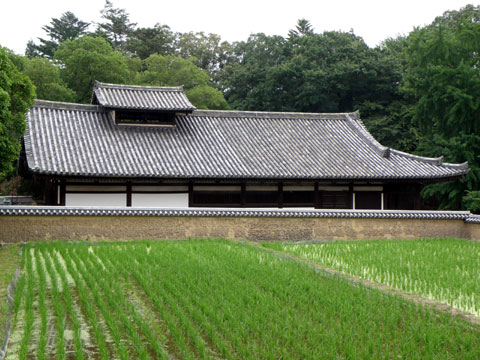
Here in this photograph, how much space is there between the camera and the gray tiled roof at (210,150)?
18.6 metres

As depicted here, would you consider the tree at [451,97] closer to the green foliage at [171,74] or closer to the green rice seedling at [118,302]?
the green foliage at [171,74]

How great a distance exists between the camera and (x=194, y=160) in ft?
65.2

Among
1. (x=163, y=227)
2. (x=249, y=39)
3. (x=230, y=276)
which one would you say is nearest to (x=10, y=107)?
(x=163, y=227)

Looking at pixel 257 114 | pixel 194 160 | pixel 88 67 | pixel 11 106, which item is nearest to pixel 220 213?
pixel 194 160

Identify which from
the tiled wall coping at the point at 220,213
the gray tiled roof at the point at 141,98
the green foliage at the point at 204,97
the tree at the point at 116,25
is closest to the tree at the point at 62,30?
A: the tree at the point at 116,25

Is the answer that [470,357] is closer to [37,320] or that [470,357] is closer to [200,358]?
[200,358]

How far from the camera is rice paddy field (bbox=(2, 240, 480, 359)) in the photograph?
6.07m

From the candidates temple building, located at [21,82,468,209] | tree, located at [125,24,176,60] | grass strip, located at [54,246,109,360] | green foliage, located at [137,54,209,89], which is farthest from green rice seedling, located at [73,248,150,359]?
tree, located at [125,24,176,60]

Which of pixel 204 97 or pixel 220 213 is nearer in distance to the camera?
pixel 220 213

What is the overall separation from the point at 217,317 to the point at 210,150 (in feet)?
46.4

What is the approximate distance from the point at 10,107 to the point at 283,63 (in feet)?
102

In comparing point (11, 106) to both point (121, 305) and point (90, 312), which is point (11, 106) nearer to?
point (121, 305)

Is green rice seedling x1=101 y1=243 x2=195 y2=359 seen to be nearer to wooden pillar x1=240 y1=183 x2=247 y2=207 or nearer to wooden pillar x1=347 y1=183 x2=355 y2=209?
wooden pillar x1=240 y1=183 x2=247 y2=207

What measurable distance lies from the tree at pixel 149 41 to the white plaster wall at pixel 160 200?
33.5 m
